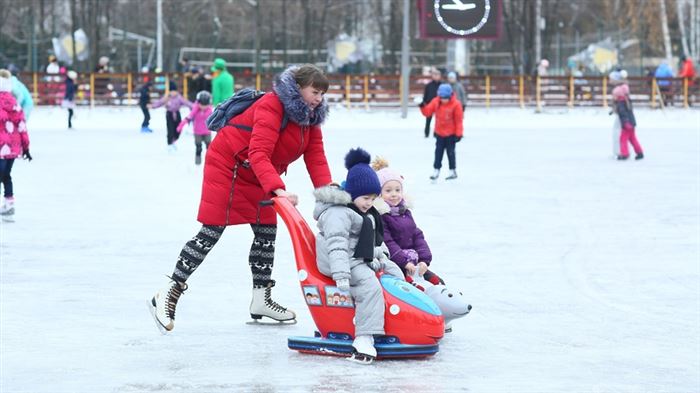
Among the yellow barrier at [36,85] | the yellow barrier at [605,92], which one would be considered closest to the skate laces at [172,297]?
the yellow barrier at [36,85]

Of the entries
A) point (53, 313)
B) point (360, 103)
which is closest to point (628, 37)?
point (360, 103)

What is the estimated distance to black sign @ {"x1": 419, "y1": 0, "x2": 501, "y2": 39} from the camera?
25.4 m

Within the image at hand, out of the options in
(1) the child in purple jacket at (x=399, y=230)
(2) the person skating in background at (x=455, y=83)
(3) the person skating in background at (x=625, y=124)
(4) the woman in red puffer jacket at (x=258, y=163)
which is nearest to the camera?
(4) the woman in red puffer jacket at (x=258, y=163)

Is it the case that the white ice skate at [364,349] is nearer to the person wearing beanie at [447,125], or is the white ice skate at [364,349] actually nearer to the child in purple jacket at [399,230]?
the child in purple jacket at [399,230]

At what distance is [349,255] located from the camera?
589 cm

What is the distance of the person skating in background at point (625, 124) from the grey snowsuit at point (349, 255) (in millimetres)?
13162

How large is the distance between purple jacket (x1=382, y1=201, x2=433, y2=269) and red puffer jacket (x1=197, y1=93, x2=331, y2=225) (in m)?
0.35

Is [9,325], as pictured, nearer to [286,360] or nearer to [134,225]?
[286,360]

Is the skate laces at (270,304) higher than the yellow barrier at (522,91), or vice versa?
the yellow barrier at (522,91)

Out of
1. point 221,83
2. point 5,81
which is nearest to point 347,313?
point 5,81

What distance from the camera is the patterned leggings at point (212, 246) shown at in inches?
254

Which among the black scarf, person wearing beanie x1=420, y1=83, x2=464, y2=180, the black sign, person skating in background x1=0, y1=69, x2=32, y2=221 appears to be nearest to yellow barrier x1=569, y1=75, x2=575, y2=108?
the black sign

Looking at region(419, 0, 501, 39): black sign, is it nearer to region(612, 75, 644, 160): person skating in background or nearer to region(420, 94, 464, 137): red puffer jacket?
region(612, 75, 644, 160): person skating in background

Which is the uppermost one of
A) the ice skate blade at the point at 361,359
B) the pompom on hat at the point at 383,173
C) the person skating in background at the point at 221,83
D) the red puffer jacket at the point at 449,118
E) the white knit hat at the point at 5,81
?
the person skating in background at the point at 221,83
